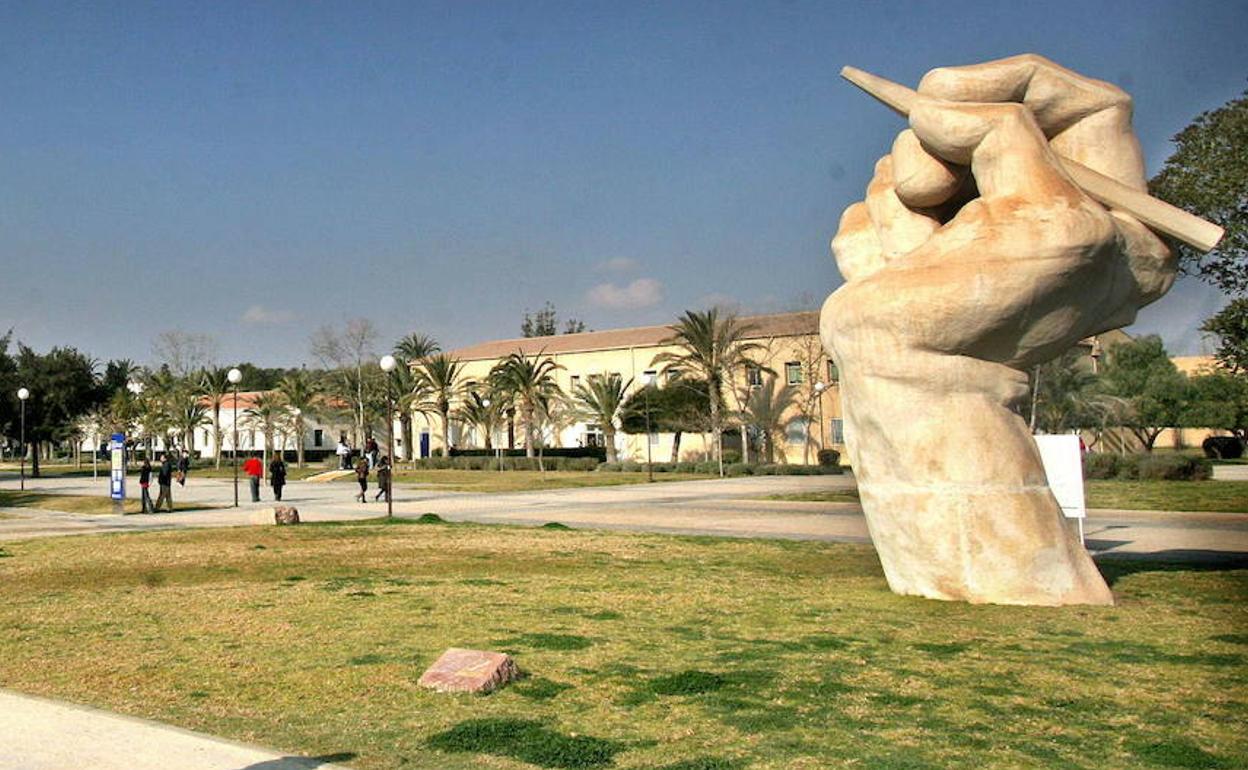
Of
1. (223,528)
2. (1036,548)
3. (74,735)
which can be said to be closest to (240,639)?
(74,735)

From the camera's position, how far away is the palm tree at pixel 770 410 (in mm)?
59219

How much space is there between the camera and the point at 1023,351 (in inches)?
420

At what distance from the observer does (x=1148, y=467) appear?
34219 millimetres

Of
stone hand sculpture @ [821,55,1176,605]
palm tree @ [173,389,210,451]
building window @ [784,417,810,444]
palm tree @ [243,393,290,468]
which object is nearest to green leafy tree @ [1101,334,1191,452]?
building window @ [784,417,810,444]

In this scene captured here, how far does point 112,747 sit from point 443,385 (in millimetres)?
64798

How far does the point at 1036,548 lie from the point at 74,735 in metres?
7.86

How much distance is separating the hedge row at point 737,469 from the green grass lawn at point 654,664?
35.6 meters

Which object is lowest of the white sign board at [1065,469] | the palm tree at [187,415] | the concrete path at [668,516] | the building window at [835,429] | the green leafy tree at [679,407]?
the concrete path at [668,516]

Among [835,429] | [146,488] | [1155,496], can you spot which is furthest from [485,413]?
[1155,496]

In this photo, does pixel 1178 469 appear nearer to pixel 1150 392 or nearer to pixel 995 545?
pixel 995 545

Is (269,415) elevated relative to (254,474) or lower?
elevated

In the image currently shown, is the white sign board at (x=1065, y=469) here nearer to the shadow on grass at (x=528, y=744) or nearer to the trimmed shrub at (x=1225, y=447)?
the shadow on grass at (x=528, y=744)

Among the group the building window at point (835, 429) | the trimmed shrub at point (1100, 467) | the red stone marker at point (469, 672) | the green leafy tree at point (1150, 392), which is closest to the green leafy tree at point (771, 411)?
the building window at point (835, 429)

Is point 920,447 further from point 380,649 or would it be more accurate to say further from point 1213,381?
point 1213,381
